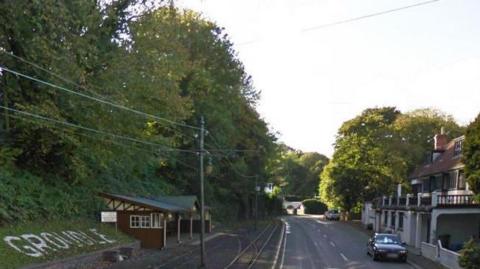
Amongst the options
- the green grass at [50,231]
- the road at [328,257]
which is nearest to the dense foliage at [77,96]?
the green grass at [50,231]

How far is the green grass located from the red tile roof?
26.5 m

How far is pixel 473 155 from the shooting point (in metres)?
28.8

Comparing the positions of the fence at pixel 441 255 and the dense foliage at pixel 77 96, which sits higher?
the dense foliage at pixel 77 96

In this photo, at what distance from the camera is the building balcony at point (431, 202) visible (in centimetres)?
3725

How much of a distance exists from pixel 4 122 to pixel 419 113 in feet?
169

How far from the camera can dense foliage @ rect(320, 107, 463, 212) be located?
2259 inches

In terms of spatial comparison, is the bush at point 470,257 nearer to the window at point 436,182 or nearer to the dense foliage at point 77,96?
the dense foliage at point 77,96

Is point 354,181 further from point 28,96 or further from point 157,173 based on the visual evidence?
point 28,96

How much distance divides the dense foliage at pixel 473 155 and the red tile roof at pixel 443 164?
1388 centimetres

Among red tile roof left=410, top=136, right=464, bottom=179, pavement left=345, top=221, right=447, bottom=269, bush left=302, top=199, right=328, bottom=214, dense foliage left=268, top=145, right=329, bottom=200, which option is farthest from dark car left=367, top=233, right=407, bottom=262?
dense foliage left=268, top=145, right=329, bottom=200

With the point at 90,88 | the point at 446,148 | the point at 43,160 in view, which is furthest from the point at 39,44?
the point at 446,148

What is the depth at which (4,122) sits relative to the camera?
27.6 m

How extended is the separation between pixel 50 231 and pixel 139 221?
8943 millimetres

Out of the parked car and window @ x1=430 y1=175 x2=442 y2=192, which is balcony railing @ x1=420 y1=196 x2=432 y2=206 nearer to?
window @ x1=430 y1=175 x2=442 y2=192
